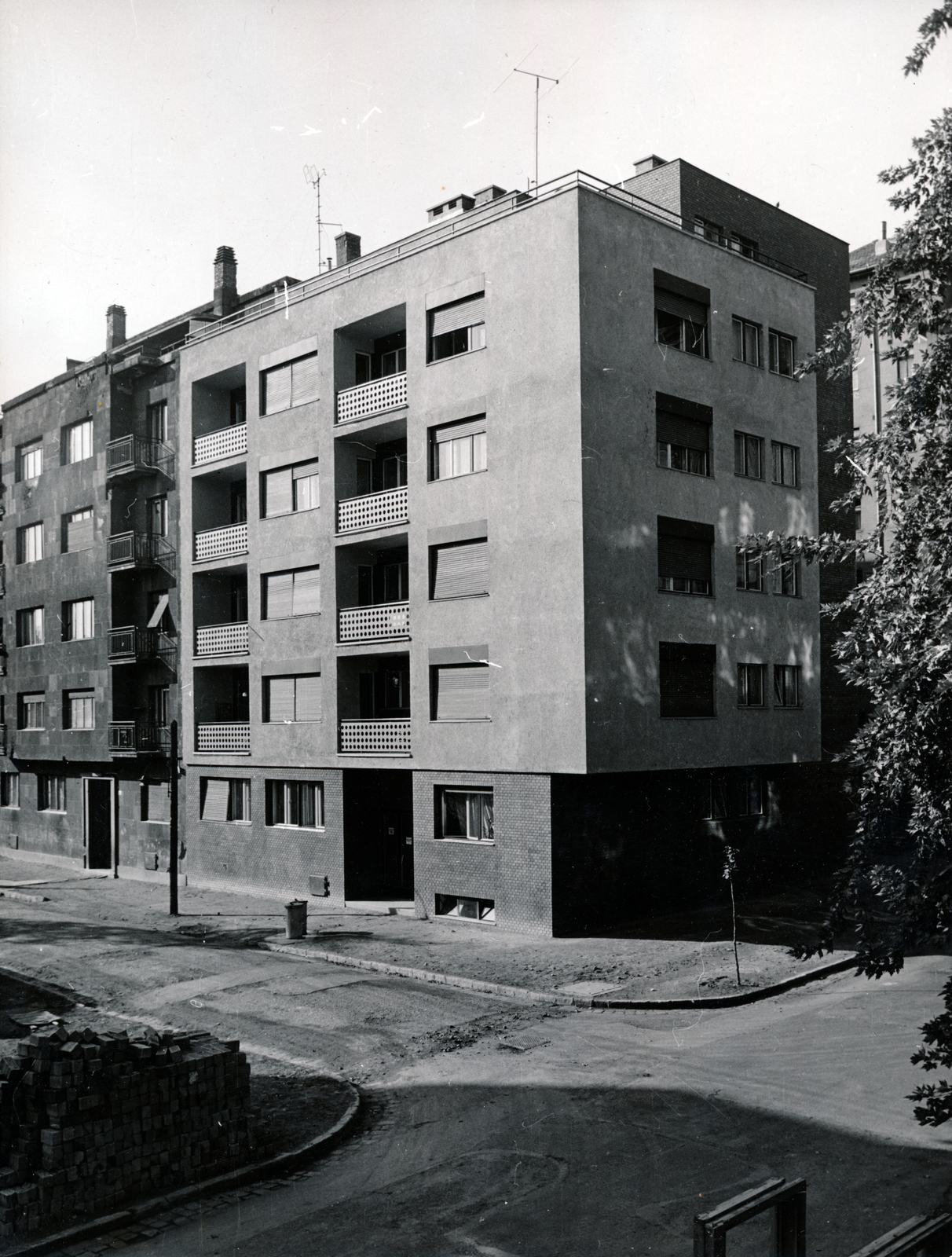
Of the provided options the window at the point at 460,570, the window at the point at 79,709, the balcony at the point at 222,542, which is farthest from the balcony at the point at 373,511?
the window at the point at 79,709

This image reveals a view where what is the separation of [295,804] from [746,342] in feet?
56.0

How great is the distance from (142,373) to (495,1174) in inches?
1198

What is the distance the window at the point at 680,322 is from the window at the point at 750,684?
7.90 metres

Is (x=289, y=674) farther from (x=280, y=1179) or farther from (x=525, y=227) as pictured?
(x=280, y=1179)

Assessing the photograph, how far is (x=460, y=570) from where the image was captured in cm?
2530

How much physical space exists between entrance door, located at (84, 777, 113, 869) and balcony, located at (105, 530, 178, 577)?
311 inches

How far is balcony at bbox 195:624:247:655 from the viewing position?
1228 inches

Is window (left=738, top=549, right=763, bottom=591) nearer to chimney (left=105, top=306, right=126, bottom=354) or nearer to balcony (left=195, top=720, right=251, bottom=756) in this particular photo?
balcony (left=195, top=720, right=251, bottom=756)

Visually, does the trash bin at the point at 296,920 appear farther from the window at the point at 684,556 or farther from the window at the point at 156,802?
the window at the point at 156,802

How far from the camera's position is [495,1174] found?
34.8 ft

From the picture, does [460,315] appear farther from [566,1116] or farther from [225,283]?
[566,1116]

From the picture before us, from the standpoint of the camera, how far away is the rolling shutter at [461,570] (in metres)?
24.8

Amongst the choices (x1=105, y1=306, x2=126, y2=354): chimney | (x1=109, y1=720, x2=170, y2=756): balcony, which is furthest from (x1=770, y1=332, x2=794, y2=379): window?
(x1=105, y1=306, x2=126, y2=354): chimney

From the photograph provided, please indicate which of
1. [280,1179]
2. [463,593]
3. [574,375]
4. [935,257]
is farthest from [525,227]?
[280,1179]
